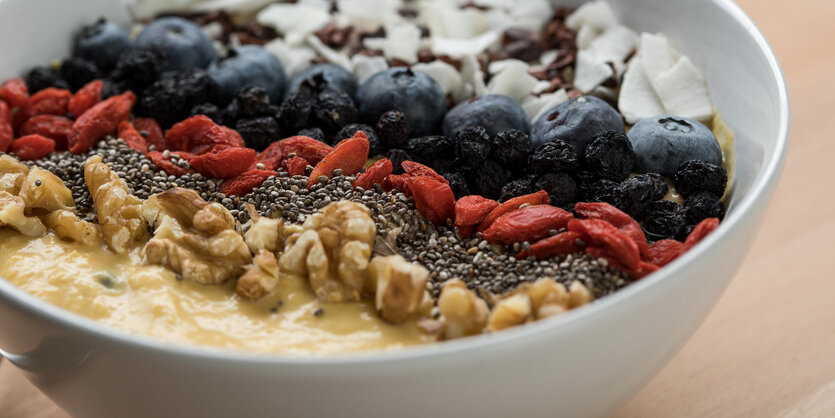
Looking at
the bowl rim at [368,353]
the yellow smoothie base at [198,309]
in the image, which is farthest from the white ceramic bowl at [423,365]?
the yellow smoothie base at [198,309]

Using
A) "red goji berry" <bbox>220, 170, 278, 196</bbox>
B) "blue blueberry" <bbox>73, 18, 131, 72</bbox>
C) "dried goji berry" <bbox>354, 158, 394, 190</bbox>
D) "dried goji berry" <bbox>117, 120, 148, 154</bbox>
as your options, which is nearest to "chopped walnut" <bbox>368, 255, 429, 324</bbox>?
"dried goji berry" <bbox>354, 158, 394, 190</bbox>

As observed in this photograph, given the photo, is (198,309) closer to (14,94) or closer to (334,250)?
(334,250)

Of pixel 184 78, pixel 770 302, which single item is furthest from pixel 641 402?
pixel 184 78

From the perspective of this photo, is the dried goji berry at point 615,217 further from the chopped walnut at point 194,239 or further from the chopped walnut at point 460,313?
the chopped walnut at point 194,239

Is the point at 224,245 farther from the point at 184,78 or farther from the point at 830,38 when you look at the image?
the point at 830,38

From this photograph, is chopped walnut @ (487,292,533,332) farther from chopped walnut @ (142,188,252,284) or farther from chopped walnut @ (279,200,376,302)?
chopped walnut @ (142,188,252,284)

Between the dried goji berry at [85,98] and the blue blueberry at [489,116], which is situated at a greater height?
the dried goji berry at [85,98]

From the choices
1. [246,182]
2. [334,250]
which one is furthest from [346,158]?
[334,250]
